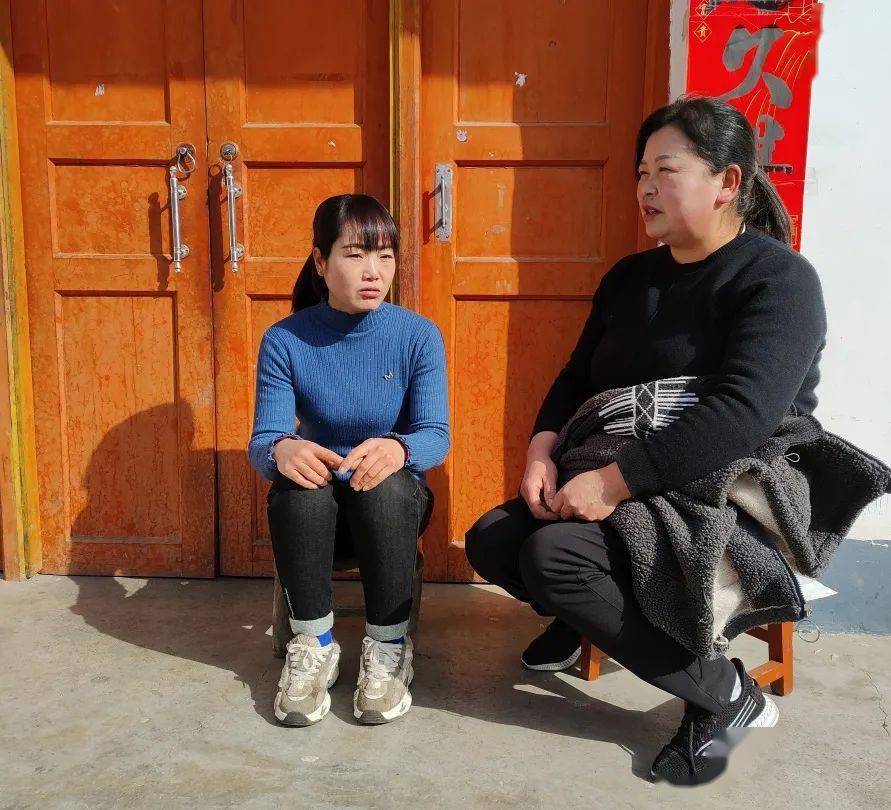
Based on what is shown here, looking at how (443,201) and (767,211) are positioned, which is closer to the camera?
(767,211)

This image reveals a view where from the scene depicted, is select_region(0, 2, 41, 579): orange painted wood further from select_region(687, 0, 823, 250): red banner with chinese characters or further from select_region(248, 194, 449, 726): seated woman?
select_region(687, 0, 823, 250): red banner with chinese characters

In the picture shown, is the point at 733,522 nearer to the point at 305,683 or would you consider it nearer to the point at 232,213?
the point at 305,683

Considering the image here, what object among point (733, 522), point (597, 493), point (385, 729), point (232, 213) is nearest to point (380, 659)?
point (385, 729)

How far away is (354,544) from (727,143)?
138 centimetres

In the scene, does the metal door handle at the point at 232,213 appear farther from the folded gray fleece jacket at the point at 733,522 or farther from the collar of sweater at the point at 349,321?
the folded gray fleece jacket at the point at 733,522

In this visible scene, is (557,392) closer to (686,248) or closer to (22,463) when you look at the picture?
(686,248)

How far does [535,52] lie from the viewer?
2.96 m

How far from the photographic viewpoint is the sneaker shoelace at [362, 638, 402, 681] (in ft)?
7.36

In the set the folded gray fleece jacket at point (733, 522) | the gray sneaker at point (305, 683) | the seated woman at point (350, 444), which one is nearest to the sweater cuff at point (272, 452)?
the seated woman at point (350, 444)

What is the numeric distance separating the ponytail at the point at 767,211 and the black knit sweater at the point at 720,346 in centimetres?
8

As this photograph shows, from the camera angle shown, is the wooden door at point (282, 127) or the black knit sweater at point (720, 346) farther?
the wooden door at point (282, 127)

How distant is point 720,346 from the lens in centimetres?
204

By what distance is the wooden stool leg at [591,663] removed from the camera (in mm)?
2438

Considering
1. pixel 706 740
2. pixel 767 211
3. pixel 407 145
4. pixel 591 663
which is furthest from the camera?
pixel 407 145
